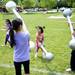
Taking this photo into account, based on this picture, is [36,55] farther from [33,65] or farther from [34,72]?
[34,72]

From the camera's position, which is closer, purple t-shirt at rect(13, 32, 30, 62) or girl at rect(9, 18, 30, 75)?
girl at rect(9, 18, 30, 75)

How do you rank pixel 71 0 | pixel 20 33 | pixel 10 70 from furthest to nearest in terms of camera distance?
pixel 71 0, pixel 10 70, pixel 20 33

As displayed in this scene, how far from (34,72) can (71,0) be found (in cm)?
2769

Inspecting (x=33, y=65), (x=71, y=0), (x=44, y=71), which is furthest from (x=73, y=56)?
(x=71, y=0)

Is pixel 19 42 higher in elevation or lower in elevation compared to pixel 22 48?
higher

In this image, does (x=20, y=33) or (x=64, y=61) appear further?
(x=64, y=61)

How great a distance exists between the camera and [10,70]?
9.00m

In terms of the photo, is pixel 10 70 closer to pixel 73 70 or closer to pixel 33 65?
pixel 33 65

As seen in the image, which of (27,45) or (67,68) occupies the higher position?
(27,45)

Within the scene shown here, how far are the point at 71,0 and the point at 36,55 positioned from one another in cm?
2547

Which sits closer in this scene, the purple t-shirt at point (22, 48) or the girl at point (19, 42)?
the girl at point (19, 42)

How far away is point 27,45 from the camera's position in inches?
251

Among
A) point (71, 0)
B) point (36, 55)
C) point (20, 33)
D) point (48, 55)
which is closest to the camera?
point (20, 33)

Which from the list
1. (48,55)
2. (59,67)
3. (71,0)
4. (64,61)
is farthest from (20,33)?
(71,0)
